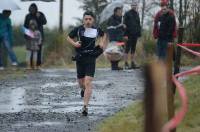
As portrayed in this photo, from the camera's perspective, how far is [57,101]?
11.8 m

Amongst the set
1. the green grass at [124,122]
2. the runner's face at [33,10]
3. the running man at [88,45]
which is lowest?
the green grass at [124,122]

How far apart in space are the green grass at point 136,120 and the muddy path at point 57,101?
0.28 meters

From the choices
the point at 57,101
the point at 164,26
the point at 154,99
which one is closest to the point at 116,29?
the point at 164,26

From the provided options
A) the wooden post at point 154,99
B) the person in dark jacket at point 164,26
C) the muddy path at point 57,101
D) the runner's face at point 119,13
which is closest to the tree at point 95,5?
the runner's face at point 119,13

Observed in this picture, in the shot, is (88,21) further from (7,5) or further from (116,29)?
(7,5)

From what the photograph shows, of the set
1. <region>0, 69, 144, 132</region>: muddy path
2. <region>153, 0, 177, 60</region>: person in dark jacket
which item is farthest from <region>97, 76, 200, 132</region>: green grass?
<region>153, 0, 177, 60</region>: person in dark jacket

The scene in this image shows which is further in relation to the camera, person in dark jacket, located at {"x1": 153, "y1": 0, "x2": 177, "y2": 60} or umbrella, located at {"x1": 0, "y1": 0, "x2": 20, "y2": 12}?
umbrella, located at {"x1": 0, "y1": 0, "x2": 20, "y2": 12}

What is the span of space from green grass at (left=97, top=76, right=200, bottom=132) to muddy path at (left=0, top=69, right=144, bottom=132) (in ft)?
0.92

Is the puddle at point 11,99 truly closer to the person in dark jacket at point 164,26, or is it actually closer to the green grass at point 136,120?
the green grass at point 136,120

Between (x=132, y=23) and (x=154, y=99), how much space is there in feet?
54.4

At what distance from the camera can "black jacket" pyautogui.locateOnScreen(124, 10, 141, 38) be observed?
18.2m

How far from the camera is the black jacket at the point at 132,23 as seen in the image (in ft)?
59.8

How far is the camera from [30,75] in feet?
55.0

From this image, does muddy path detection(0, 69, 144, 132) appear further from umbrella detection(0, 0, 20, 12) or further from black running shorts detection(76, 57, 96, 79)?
umbrella detection(0, 0, 20, 12)
